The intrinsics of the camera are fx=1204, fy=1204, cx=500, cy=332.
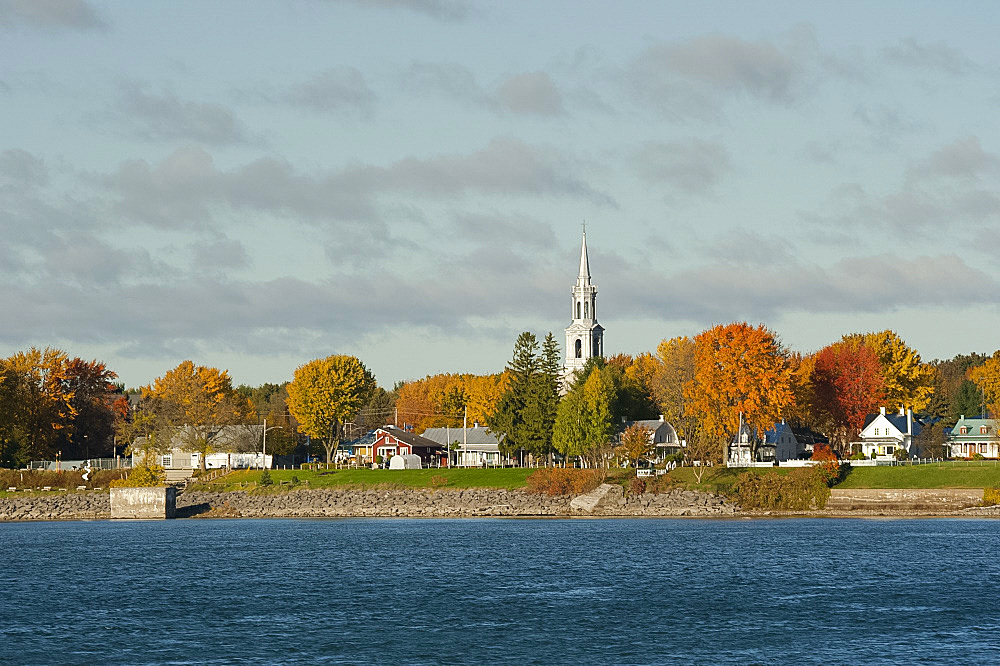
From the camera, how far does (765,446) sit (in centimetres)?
13638

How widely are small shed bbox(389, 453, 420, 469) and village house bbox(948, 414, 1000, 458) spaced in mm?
64008

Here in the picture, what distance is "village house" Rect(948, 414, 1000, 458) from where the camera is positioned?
458 feet

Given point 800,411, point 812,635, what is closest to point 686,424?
point 800,411

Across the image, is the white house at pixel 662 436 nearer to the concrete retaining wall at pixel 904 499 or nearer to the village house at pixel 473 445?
the village house at pixel 473 445

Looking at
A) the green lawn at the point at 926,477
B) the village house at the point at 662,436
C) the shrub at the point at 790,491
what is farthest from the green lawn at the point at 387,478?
the green lawn at the point at 926,477

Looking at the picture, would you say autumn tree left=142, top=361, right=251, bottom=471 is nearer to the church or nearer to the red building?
the red building

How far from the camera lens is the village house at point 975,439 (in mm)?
139750

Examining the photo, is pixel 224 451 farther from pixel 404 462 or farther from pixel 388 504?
pixel 388 504

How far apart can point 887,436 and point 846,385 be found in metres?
7.24

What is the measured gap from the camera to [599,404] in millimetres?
123000

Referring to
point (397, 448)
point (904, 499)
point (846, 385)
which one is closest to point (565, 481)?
point (904, 499)

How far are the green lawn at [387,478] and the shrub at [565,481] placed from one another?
108 inches

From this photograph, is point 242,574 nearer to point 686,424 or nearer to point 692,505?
point 692,505

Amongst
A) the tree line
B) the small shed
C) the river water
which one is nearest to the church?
the tree line
